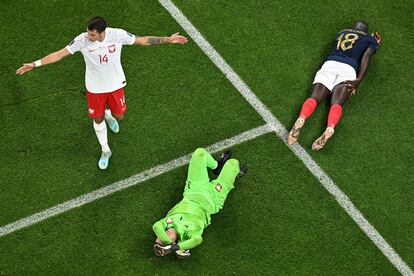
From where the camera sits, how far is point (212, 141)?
852 centimetres

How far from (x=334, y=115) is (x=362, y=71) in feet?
2.71

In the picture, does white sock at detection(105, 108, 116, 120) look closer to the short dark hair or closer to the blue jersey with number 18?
the short dark hair

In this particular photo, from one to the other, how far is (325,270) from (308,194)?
3.48ft

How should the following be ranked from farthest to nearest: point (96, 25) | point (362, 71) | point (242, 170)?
point (362, 71), point (242, 170), point (96, 25)

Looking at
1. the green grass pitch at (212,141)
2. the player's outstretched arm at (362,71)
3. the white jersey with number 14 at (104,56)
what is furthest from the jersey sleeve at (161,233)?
the player's outstretched arm at (362,71)

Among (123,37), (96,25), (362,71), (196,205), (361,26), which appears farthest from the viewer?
(361,26)

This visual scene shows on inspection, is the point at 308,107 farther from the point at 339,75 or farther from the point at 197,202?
the point at 197,202

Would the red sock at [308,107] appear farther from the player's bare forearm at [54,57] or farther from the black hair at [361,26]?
the player's bare forearm at [54,57]

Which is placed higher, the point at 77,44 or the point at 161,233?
the point at 77,44

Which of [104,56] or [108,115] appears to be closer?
[104,56]

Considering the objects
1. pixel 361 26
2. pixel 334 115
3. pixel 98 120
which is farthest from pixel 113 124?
pixel 361 26

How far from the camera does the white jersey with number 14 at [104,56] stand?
6852mm

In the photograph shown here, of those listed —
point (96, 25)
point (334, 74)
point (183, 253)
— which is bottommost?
point (183, 253)

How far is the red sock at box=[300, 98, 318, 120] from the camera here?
8.53 m
